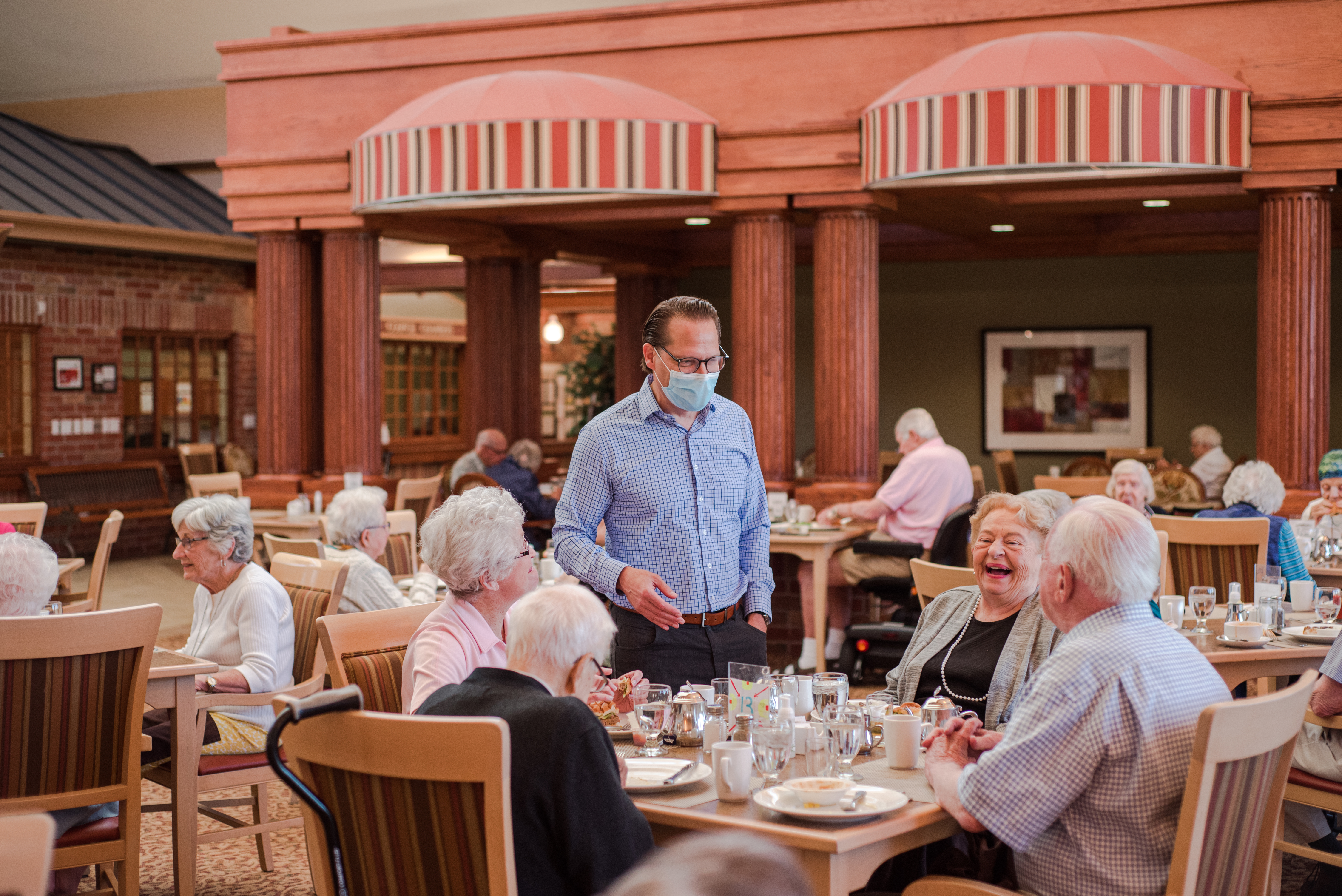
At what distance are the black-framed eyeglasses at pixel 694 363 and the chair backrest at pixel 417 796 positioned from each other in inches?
58.2

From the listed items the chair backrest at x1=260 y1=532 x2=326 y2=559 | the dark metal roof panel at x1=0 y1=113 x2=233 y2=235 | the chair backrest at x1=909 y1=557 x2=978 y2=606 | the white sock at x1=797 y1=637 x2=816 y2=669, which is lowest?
the white sock at x1=797 y1=637 x2=816 y2=669

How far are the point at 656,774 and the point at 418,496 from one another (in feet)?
20.4

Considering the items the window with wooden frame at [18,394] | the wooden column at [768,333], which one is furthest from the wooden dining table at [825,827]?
the window with wooden frame at [18,394]

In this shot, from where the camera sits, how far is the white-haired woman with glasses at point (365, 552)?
445 centimetres

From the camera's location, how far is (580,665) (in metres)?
2.16

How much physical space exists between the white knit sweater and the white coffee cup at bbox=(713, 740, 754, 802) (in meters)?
1.86

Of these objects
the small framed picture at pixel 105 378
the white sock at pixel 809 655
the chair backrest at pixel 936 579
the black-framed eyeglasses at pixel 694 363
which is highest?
the small framed picture at pixel 105 378

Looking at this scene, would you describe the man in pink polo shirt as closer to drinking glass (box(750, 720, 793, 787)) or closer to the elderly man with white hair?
drinking glass (box(750, 720, 793, 787))

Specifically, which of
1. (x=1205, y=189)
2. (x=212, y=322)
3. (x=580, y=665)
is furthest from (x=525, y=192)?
(x=212, y=322)

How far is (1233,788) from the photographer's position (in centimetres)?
214

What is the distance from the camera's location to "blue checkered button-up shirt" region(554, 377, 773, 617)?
3.34 meters

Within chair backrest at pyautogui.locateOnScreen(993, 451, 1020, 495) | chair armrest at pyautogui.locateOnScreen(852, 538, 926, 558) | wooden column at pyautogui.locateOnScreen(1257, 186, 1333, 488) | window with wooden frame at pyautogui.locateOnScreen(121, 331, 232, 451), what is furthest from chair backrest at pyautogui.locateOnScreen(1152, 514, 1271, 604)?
window with wooden frame at pyautogui.locateOnScreen(121, 331, 232, 451)

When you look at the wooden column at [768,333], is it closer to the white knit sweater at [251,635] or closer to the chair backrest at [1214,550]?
the chair backrest at [1214,550]

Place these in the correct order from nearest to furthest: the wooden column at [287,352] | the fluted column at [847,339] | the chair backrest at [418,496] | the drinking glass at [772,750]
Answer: the drinking glass at [772,750] < the fluted column at [847,339] < the chair backrest at [418,496] < the wooden column at [287,352]
